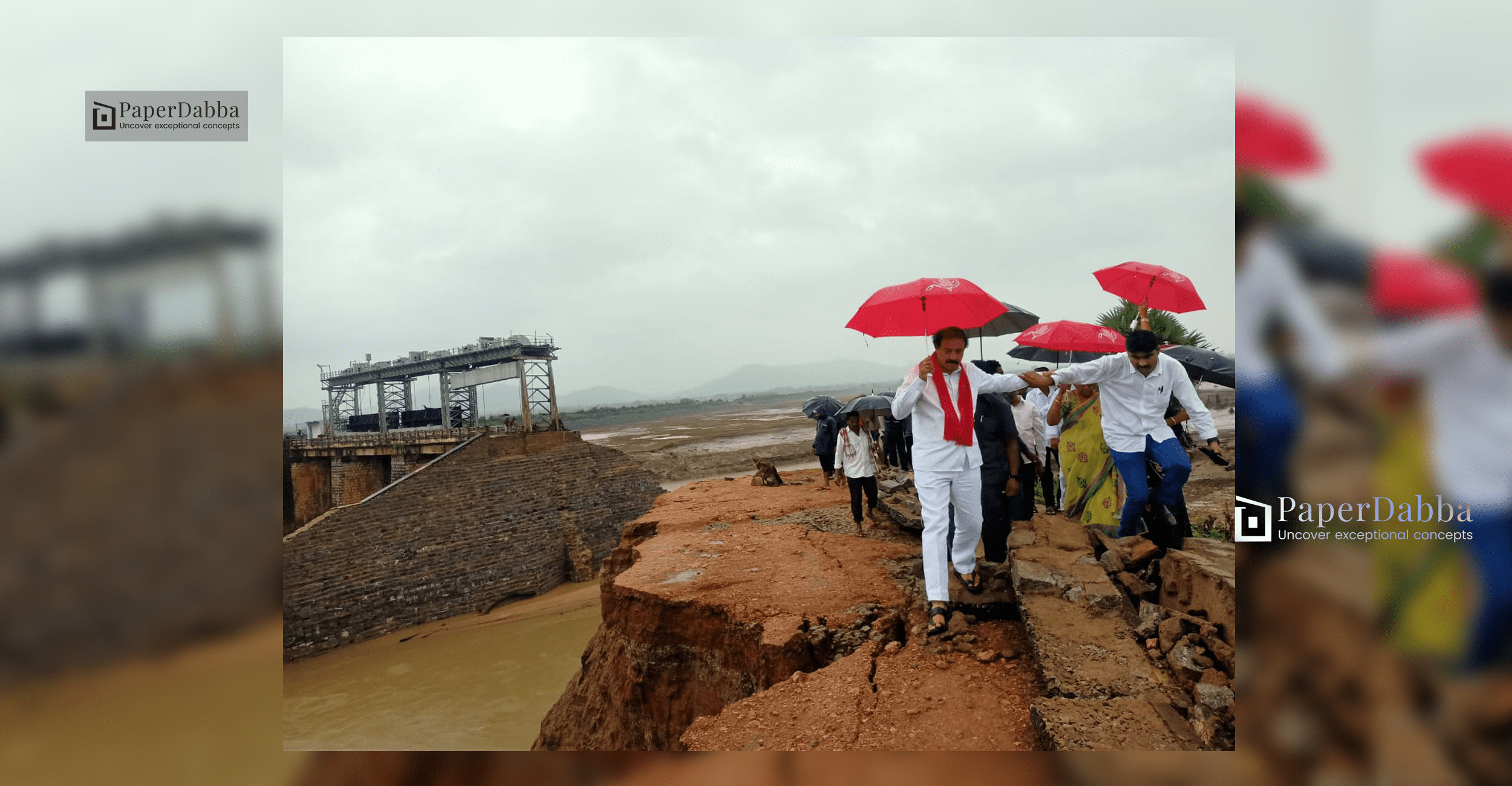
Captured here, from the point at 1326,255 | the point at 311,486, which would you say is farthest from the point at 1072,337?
the point at 311,486

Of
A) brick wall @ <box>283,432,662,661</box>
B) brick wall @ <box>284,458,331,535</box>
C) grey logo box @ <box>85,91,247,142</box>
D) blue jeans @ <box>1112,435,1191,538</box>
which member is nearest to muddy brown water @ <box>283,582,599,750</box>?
brick wall @ <box>283,432,662,661</box>

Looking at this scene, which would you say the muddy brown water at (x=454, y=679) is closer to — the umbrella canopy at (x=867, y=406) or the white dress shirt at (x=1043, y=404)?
the umbrella canopy at (x=867, y=406)

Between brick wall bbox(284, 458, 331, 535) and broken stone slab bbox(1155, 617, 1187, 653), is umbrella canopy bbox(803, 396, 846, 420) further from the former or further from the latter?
brick wall bbox(284, 458, 331, 535)

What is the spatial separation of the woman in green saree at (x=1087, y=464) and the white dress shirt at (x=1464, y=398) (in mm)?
2318

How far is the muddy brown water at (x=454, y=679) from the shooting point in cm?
1032

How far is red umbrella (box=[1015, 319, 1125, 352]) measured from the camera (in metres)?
5.23

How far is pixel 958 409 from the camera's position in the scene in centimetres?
322

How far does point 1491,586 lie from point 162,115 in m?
6.02

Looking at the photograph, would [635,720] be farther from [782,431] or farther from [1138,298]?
[782,431]

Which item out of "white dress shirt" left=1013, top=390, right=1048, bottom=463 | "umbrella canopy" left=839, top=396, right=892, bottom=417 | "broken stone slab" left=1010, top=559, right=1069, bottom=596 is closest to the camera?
"broken stone slab" left=1010, top=559, right=1069, bottom=596

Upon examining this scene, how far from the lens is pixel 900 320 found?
132 inches

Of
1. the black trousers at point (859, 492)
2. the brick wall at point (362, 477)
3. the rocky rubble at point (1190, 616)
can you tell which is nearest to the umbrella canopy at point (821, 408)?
the black trousers at point (859, 492)

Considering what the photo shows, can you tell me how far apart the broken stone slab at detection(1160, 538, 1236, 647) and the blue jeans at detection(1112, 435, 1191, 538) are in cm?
32

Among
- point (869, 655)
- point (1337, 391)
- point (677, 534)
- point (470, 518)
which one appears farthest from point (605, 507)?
point (1337, 391)
